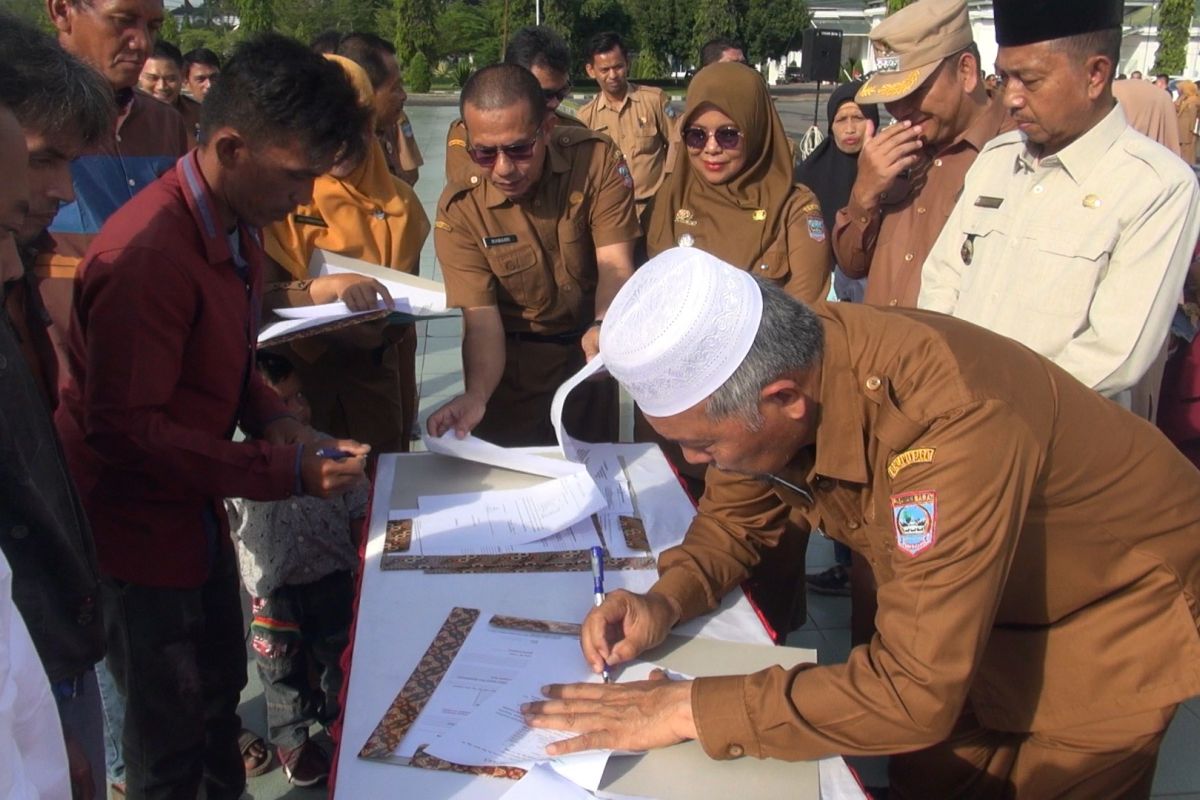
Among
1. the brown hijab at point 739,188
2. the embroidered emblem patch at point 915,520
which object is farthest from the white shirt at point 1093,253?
the embroidered emblem patch at point 915,520

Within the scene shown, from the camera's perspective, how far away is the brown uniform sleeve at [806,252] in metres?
2.72

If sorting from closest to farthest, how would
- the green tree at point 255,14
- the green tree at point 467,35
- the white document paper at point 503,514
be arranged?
the white document paper at point 503,514 < the green tree at point 255,14 < the green tree at point 467,35

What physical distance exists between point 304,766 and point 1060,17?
96.7 inches

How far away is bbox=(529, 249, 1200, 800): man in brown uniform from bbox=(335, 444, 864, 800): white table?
5.3 inches

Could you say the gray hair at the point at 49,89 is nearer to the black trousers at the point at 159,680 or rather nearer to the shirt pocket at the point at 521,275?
the black trousers at the point at 159,680

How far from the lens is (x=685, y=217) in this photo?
114 inches

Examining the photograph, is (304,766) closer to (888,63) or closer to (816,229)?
(816,229)

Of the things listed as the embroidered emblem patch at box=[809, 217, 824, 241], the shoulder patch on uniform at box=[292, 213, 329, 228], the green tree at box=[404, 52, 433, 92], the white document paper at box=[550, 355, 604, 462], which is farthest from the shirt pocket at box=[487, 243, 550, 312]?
the green tree at box=[404, 52, 433, 92]

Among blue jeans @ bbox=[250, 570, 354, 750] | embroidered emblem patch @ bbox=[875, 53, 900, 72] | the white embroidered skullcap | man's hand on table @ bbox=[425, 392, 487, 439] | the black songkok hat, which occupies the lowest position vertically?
blue jeans @ bbox=[250, 570, 354, 750]

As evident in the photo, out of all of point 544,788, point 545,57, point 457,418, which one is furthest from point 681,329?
point 545,57

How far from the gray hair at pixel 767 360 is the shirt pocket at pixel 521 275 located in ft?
5.07

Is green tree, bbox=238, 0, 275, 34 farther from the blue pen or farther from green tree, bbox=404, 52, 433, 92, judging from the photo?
the blue pen

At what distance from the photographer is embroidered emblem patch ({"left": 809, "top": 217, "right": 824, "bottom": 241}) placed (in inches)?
108

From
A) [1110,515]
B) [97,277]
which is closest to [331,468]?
[97,277]
